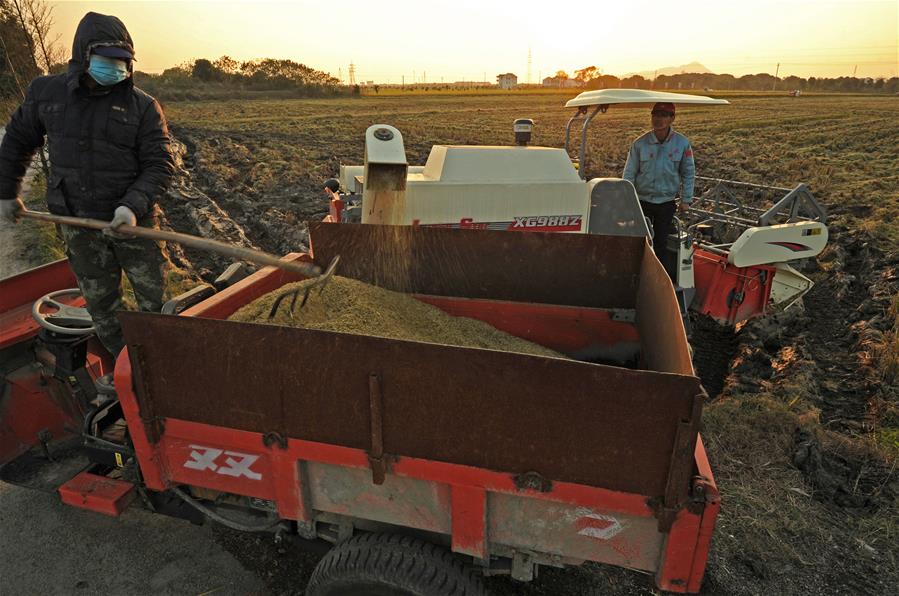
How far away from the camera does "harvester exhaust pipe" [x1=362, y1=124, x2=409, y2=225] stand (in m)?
3.95

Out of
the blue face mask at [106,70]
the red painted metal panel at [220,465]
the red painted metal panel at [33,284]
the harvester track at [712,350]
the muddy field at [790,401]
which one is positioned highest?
the blue face mask at [106,70]

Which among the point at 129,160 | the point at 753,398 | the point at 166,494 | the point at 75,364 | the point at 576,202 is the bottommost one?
the point at 753,398

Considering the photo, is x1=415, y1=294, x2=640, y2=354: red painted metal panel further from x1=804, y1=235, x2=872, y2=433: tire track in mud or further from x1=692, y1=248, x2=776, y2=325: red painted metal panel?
x1=692, y1=248, x2=776, y2=325: red painted metal panel

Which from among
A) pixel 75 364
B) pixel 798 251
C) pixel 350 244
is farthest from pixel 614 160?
pixel 75 364

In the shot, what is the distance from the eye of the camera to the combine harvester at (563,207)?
4.38m

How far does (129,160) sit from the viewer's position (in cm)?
317

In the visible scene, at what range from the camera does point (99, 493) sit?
8.62 feet

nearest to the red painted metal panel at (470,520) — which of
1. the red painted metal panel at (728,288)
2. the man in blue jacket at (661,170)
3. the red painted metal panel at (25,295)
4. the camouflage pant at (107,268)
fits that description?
the camouflage pant at (107,268)

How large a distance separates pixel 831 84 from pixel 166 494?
91.0 meters

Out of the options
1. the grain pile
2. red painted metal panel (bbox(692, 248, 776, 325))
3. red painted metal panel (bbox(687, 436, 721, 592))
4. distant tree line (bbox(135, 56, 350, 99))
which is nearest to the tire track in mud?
red painted metal panel (bbox(692, 248, 776, 325))

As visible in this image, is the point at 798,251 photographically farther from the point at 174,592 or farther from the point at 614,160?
the point at 614,160

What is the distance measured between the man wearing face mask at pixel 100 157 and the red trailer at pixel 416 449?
0.99 metres

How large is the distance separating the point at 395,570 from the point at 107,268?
2.46 meters

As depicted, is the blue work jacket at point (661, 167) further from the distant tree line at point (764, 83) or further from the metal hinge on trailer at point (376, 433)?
the distant tree line at point (764, 83)
